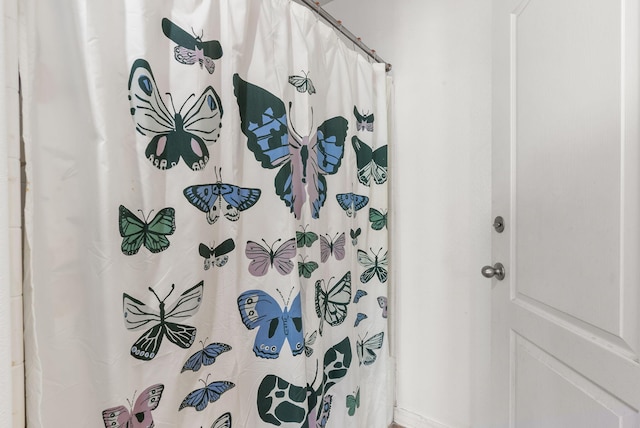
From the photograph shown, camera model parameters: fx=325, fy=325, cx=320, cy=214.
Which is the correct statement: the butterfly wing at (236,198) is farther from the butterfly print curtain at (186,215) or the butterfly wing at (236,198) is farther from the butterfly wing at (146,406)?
the butterfly wing at (146,406)

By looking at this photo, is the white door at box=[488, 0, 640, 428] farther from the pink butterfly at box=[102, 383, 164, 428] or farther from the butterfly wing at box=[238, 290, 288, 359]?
the pink butterfly at box=[102, 383, 164, 428]

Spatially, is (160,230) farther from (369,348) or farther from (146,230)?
(369,348)

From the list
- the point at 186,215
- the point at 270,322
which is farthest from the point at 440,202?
the point at 186,215

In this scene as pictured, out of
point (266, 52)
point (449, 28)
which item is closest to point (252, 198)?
point (266, 52)

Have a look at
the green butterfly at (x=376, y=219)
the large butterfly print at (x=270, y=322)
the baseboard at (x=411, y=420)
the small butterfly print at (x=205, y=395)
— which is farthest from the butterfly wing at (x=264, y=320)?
the baseboard at (x=411, y=420)

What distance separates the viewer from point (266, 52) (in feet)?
3.12

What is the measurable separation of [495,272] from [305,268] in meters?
0.66

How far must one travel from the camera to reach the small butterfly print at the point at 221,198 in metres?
0.79

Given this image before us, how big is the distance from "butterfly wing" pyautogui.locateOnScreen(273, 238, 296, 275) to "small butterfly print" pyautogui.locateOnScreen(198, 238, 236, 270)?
138 mm

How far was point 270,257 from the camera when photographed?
0.94m

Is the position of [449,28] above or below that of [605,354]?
above

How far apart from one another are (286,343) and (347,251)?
0.44 meters

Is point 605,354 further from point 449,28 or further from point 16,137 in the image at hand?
point 449,28

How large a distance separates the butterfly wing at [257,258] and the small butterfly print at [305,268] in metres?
0.15
